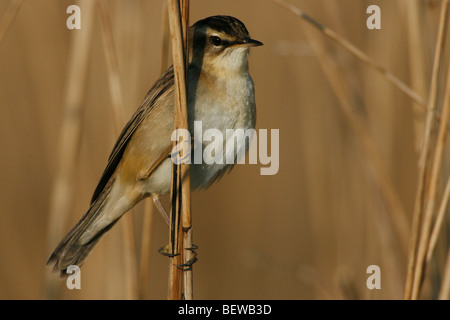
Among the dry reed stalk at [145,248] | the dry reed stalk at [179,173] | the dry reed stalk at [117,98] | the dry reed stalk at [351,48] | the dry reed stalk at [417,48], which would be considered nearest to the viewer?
the dry reed stalk at [179,173]

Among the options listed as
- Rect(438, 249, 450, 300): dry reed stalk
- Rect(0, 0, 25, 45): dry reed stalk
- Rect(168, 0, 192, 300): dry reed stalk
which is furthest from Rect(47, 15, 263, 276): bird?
Rect(438, 249, 450, 300): dry reed stalk

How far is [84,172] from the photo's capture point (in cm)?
340

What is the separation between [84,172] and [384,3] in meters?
2.18

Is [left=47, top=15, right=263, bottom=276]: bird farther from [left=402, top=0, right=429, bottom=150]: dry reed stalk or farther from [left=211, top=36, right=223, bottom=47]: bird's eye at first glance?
[left=402, top=0, right=429, bottom=150]: dry reed stalk

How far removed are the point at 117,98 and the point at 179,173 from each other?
0.72 metres

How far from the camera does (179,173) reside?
213 cm

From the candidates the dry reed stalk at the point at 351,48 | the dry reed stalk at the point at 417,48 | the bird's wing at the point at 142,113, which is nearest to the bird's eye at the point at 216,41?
the bird's wing at the point at 142,113

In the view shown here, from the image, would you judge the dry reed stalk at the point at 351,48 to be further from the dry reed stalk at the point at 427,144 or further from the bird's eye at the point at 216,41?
the bird's eye at the point at 216,41

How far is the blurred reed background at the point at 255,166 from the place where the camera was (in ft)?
9.61

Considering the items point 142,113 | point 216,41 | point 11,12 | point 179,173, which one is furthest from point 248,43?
point 11,12

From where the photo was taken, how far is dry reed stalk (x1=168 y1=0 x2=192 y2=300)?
1970 millimetres

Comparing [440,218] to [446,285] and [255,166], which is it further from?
[255,166]

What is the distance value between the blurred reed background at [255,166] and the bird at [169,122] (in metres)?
0.11
